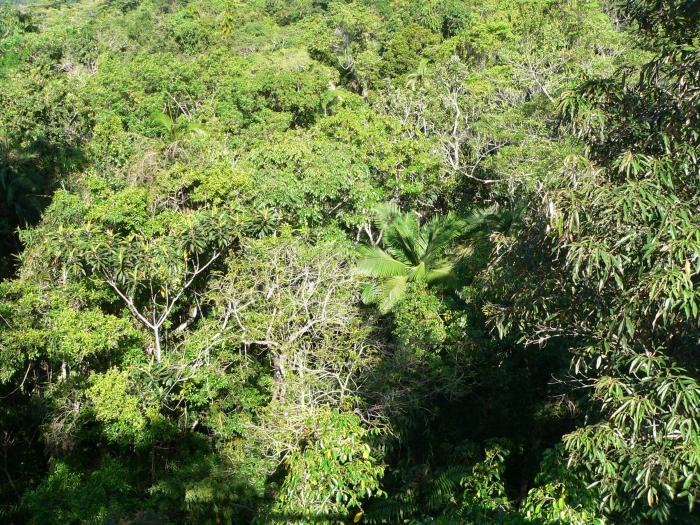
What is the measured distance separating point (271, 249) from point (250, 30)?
114 feet

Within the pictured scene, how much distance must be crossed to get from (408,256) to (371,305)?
56.1 inches

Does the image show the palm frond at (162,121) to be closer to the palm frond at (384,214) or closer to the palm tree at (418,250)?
the palm frond at (384,214)

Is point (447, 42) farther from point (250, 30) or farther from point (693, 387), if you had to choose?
point (693, 387)

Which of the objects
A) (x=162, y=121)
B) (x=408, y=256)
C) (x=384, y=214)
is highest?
(x=162, y=121)

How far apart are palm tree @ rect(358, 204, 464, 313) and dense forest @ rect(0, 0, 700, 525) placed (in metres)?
0.08

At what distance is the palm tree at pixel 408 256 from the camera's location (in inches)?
468

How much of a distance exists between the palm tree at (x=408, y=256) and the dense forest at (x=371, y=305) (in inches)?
3.2

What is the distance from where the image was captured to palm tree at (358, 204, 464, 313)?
11883 millimetres

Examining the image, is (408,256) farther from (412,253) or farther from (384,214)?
(384,214)

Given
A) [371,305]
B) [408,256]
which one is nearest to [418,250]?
[408,256]

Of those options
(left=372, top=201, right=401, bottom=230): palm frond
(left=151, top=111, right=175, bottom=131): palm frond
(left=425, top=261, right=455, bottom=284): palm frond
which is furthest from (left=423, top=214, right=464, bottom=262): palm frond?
(left=151, top=111, right=175, bottom=131): palm frond

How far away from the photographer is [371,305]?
12.2m

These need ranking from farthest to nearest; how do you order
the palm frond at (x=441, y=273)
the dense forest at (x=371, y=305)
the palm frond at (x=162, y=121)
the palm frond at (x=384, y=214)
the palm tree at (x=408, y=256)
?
the palm frond at (x=162, y=121) < the palm frond at (x=384, y=214) < the palm tree at (x=408, y=256) < the palm frond at (x=441, y=273) < the dense forest at (x=371, y=305)

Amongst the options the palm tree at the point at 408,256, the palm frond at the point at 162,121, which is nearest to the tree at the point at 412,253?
the palm tree at the point at 408,256
